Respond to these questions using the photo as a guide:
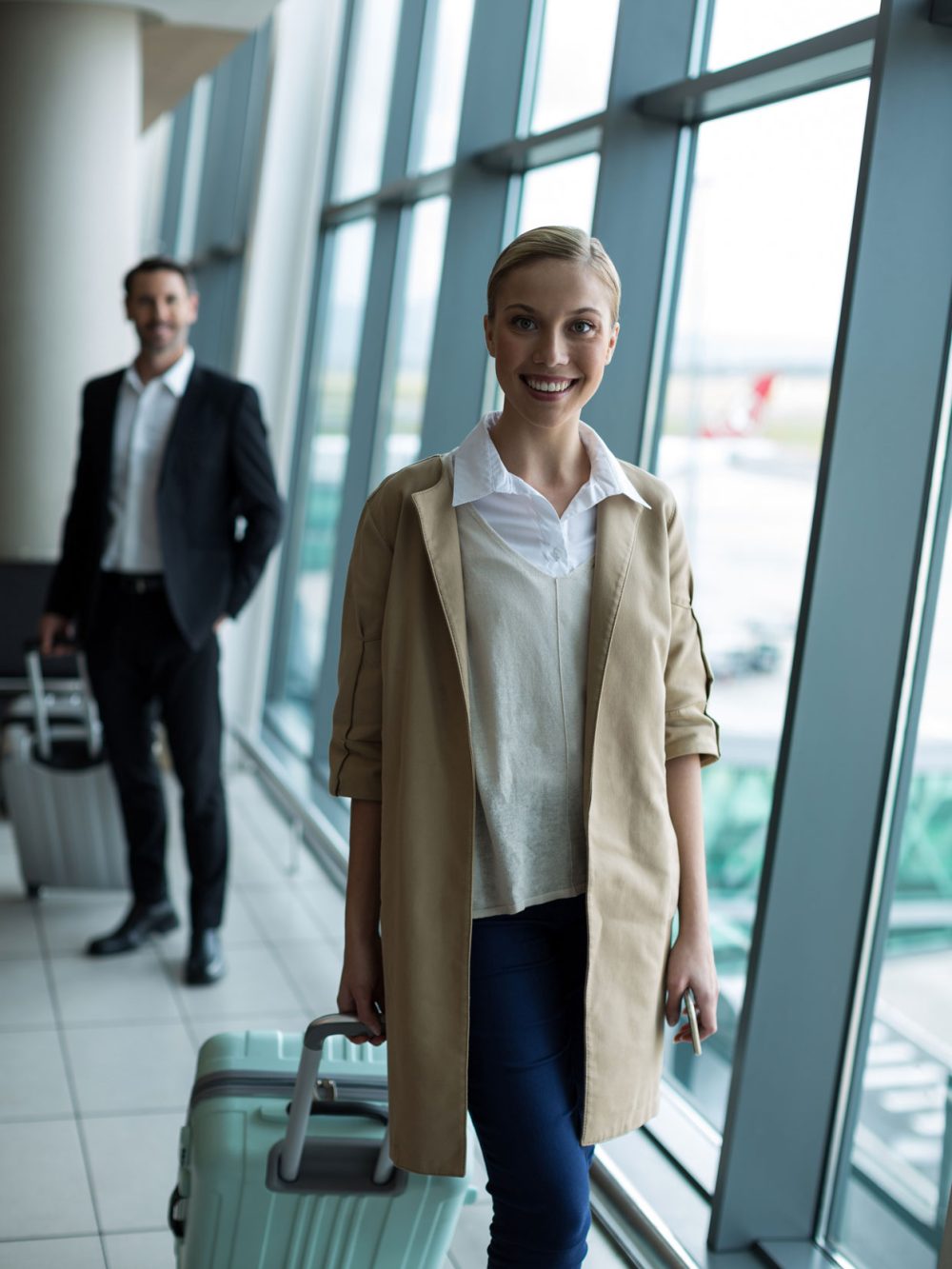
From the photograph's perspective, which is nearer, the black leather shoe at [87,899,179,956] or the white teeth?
the white teeth

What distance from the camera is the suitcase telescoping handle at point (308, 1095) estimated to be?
1709 millimetres

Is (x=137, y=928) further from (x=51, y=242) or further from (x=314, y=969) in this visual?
(x=51, y=242)

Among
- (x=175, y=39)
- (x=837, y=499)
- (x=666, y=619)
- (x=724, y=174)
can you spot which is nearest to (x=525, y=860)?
(x=666, y=619)

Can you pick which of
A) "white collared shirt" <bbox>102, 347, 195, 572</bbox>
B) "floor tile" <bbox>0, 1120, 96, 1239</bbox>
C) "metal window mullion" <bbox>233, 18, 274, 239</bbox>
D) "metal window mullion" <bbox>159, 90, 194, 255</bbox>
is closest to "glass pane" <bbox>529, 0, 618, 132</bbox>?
"white collared shirt" <bbox>102, 347, 195, 572</bbox>

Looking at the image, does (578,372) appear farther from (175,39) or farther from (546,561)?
(175,39)

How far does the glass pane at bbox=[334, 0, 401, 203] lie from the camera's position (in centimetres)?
573

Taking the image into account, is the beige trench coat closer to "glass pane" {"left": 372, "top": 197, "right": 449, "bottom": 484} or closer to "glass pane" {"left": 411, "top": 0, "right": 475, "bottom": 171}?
"glass pane" {"left": 372, "top": 197, "right": 449, "bottom": 484}

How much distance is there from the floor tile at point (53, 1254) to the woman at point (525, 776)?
1.11 m

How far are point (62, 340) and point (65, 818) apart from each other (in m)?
3.04

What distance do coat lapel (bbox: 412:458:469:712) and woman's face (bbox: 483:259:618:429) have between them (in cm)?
15

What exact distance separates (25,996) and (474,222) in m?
2.65

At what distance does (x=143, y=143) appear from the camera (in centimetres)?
1247

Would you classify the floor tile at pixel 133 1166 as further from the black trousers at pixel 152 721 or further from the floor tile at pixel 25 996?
the black trousers at pixel 152 721

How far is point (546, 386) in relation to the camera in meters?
1.59
